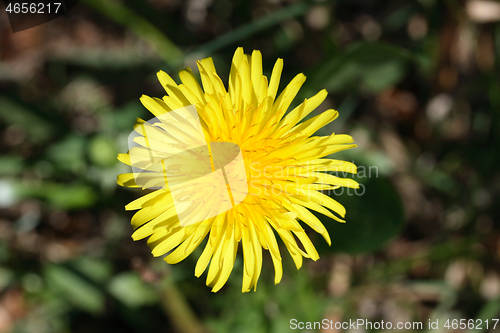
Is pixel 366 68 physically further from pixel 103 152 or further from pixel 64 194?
pixel 64 194

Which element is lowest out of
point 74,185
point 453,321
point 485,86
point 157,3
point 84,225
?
point 453,321

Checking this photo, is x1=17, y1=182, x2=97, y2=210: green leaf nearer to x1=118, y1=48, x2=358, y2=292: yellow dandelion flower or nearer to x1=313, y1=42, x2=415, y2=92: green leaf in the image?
x1=118, y1=48, x2=358, y2=292: yellow dandelion flower

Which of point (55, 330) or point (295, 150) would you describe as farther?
point (55, 330)

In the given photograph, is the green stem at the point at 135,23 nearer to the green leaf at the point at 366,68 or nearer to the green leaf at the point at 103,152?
the green leaf at the point at 103,152

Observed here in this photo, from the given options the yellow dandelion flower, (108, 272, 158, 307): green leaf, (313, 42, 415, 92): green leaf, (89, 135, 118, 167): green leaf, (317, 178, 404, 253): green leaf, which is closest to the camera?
the yellow dandelion flower

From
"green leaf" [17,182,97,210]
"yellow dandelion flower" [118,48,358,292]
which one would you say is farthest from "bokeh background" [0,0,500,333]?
"yellow dandelion flower" [118,48,358,292]

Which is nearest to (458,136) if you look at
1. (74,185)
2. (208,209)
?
(208,209)

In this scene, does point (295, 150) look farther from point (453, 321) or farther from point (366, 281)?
point (453, 321)
